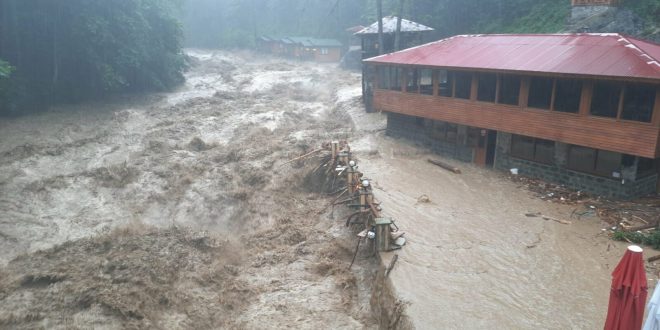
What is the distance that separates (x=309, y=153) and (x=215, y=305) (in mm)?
10299

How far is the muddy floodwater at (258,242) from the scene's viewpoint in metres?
10.8

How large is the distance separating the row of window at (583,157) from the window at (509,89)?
4.90 feet

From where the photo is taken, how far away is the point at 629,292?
19.5ft

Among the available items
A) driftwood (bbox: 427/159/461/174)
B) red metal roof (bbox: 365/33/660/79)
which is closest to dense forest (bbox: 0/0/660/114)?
red metal roof (bbox: 365/33/660/79)

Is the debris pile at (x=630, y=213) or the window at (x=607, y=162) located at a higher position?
the window at (x=607, y=162)

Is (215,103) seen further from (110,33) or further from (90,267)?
(90,267)

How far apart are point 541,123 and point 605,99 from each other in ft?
7.31

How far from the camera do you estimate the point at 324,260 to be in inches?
517

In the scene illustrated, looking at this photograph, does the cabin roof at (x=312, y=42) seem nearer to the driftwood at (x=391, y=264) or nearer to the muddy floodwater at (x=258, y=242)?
the muddy floodwater at (x=258, y=242)

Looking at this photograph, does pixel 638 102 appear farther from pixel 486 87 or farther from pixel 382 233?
pixel 382 233

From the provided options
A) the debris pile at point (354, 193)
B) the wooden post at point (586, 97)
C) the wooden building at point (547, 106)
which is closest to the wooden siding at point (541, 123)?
the wooden building at point (547, 106)

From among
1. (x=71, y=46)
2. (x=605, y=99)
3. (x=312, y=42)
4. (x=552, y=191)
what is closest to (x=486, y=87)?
(x=605, y=99)

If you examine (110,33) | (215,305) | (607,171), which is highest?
(110,33)

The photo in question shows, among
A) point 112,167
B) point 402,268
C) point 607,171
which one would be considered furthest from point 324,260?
point 112,167
